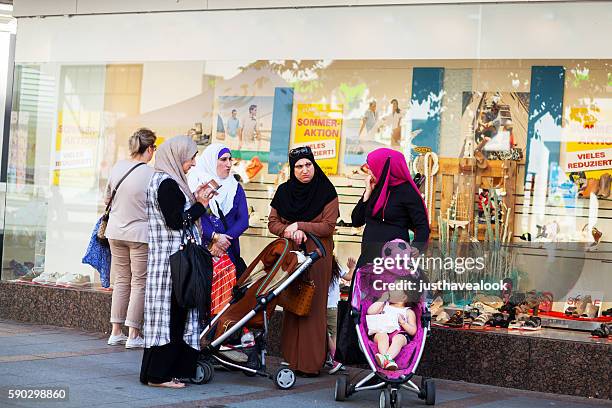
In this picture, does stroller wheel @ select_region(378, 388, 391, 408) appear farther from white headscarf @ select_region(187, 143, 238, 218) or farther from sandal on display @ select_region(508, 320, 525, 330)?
white headscarf @ select_region(187, 143, 238, 218)

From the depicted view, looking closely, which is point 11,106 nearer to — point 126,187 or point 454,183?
point 126,187

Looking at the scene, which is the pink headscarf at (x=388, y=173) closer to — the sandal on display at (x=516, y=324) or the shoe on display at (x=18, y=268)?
the sandal on display at (x=516, y=324)

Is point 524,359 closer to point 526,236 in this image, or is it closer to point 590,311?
point 590,311

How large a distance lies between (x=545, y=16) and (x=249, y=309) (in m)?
3.34

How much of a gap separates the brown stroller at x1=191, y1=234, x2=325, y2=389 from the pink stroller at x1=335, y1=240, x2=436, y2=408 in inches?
17.4

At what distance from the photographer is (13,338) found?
951 centimetres

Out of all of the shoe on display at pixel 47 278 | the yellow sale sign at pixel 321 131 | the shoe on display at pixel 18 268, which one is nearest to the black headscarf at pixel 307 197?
the yellow sale sign at pixel 321 131

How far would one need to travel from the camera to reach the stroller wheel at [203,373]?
7.74m

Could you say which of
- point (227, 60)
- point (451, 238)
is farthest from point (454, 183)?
point (227, 60)

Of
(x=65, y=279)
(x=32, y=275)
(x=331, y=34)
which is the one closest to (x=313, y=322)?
(x=331, y=34)

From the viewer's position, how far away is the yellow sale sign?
9.69 m

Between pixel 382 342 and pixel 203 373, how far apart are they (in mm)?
1454

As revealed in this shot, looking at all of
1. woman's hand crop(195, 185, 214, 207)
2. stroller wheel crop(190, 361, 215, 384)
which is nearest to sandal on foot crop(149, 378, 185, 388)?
stroller wheel crop(190, 361, 215, 384)

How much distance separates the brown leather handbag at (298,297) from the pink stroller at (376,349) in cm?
68
